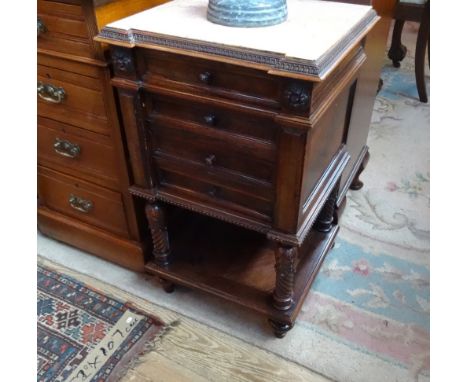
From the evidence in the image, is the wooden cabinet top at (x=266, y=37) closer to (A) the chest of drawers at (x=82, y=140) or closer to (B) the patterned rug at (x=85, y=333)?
(A) the chest of drawers at (x=82, y=140)

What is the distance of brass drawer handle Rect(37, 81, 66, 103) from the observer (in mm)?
1048

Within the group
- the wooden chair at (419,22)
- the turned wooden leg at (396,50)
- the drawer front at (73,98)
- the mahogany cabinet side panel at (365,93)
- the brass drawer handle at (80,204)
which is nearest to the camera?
the drawer front at (73,98)

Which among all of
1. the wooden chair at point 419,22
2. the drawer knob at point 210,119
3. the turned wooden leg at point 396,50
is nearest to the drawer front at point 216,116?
the drawer knob at point 210,119

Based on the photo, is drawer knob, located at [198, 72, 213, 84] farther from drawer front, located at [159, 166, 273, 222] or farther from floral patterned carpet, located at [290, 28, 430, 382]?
floral patterned carpet, located at [290, 28, 430, 382]

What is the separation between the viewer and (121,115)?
994mm

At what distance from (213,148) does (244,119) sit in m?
0.11

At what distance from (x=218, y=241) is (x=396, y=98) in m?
1.53

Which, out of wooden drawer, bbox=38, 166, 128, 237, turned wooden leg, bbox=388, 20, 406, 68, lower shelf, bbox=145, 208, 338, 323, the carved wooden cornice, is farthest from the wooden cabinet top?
turned wooden leg, bbox=388, 20, 406, 68

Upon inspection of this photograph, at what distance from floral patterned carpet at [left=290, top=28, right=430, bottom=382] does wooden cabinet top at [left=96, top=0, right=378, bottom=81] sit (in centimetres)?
71

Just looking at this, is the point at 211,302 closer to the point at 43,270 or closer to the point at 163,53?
the point at 43,270

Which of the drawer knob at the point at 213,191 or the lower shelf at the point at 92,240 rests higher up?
the drawer knob at the point at 213,191

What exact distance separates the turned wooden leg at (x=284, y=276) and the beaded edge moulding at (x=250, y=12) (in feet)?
1.51

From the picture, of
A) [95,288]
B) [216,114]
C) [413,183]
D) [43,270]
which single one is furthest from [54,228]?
[413,183]

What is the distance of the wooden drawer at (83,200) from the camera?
47.0 inches
